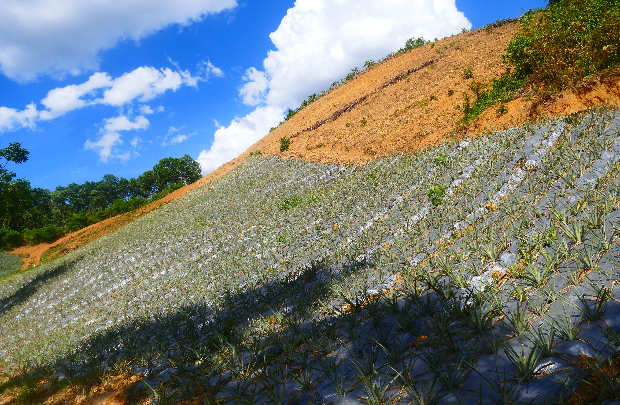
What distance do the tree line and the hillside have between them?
12218mm

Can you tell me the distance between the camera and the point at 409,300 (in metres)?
3.60

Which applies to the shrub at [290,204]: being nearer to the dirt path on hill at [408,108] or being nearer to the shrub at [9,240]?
the dirt path on hill at [408,108]

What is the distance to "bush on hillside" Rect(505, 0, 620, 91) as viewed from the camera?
9.60m

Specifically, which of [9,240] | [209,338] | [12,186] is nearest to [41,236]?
[9,240]

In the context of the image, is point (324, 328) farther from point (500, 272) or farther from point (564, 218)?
point (564, 218)

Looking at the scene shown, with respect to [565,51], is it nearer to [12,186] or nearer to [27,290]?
[27,290]

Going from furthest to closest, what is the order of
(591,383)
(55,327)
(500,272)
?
(55,327) → (500,272) → (591,383)

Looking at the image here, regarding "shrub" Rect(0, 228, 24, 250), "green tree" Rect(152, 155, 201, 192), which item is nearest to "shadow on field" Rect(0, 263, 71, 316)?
"shrub" Rect(0, 228, 24, 250)

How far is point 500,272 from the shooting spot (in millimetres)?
3543

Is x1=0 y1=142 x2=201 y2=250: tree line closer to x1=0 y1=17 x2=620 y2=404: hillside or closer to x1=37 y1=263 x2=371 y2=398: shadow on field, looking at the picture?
x1=0 y1=17 x2=620 y2=404: hillside

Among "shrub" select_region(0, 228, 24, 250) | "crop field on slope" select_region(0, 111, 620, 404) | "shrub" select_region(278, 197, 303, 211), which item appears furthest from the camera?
"shrub" select_region(0, 228, 24, 250)

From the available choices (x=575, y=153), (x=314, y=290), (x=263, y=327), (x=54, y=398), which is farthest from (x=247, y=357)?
(x=575, y=153)

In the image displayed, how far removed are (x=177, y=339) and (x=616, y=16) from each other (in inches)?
575

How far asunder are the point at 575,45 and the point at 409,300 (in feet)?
40.2
